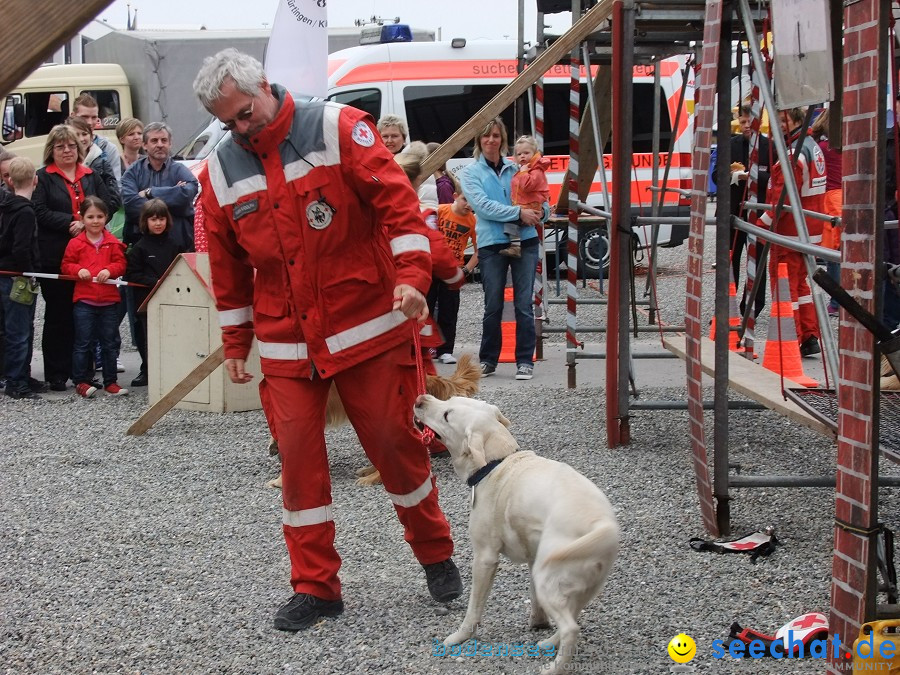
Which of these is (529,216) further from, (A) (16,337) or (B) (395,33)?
(B) (395,33)

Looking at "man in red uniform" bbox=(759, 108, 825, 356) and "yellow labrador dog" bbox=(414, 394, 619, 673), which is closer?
"yellow labrador dog" bbox=(414, 394, 619, 673)

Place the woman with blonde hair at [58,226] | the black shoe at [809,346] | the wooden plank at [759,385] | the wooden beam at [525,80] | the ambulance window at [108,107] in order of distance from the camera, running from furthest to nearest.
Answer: the ambulance window at [108,107] → the black shoe at [809,346] → the woman with blonde hair at [58,226] → the wooden beam at [525,80] → the wooden plank at [759,385]

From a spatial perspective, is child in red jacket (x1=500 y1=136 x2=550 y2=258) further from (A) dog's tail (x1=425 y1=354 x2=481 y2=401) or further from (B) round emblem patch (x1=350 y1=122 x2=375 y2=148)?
(B) round emblem patch (x1=350 y1=122 x2=375 y2=148)

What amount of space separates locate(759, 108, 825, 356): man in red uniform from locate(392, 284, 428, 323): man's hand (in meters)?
4.86

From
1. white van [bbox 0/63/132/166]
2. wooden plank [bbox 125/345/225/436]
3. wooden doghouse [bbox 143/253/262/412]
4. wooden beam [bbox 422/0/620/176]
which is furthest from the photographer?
white van [bbox 0/63/132/166]

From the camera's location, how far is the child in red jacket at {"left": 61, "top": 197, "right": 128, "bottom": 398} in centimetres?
932

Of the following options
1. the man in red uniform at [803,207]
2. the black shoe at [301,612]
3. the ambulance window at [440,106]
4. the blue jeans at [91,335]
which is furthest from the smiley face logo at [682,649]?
the ambulance window at [440,106]

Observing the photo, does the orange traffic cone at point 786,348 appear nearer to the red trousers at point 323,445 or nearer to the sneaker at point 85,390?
the red trousers at point 323,445

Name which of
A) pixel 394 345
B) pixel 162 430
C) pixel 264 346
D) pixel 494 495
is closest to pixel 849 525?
pixel 494 495

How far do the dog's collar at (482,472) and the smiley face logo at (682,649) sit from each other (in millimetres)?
868

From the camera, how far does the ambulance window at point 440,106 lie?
15.6m

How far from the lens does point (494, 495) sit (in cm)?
386

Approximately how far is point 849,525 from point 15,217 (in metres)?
7.92

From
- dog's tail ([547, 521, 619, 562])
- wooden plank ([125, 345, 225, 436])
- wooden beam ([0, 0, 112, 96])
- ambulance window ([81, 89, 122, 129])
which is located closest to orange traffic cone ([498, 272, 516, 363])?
wooden plank ([125, 345, 225, 436])
